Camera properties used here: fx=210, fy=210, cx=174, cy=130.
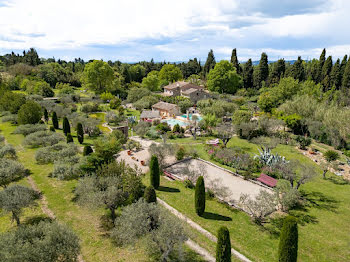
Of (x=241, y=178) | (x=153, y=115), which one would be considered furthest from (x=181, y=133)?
(x=241, y=178)

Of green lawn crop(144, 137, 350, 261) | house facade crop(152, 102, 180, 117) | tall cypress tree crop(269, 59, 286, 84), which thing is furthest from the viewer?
tall cypress tree crop(269, 59, 286, 84)

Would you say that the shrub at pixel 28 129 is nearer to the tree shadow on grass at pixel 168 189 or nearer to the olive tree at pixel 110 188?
the olive tree at pixel 110 188

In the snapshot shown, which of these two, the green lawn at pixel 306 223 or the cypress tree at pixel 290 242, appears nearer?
the cypress tree at pixel 290 242

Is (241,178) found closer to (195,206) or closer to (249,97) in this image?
(195,206)

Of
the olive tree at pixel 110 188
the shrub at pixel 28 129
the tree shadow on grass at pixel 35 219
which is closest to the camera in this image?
the olive tree at pixel 110 188

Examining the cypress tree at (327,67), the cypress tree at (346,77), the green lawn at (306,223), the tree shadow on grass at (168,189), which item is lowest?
the green lawn at (306,223)

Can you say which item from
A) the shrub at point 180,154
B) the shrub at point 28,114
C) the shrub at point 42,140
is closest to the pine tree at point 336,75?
the shrub at point 180,154

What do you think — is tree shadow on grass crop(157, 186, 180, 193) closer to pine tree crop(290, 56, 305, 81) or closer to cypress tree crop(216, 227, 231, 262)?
cypress tree crop(216, 227, 231, 262)

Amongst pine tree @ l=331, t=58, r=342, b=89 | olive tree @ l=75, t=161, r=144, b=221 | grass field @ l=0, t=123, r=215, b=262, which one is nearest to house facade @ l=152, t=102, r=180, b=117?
grass field @ l=0, t=123, r=215, b=262
